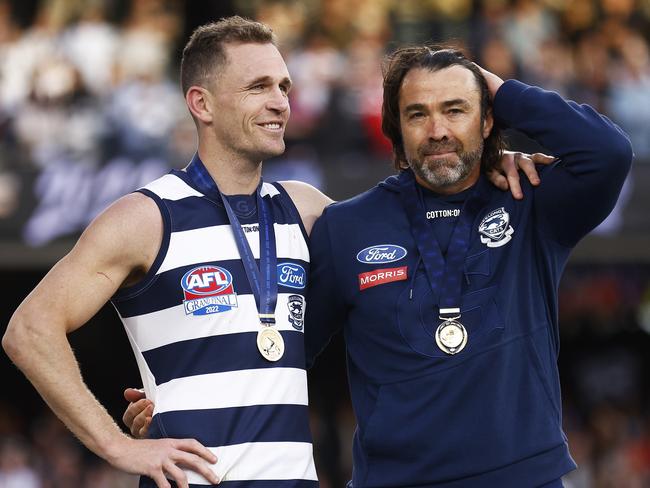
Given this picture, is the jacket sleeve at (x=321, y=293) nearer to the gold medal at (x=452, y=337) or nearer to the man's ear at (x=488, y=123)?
the gold medal at (x=452, y=337)

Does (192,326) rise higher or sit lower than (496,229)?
lower

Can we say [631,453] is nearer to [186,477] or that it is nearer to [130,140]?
[130,140]

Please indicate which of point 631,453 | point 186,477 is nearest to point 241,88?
point 186,477

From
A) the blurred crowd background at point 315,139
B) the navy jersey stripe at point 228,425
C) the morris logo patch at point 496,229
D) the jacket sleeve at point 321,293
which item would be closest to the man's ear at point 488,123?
the morris logo patch at point 496,229

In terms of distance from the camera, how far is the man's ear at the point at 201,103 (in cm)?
489

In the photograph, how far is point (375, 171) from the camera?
10711mm

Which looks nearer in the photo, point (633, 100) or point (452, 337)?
point (452, 337)

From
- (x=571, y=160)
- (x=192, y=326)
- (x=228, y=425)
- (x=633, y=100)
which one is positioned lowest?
(x=633, y=100)

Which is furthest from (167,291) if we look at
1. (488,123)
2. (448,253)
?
(488,123)

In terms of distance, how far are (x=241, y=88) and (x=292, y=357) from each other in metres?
1.04

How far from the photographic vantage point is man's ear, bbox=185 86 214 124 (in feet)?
16.1

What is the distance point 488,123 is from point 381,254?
0.66 meters

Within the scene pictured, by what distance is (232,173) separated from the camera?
15.8 ft

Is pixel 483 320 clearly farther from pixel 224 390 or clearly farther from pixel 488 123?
pixel 224 390
